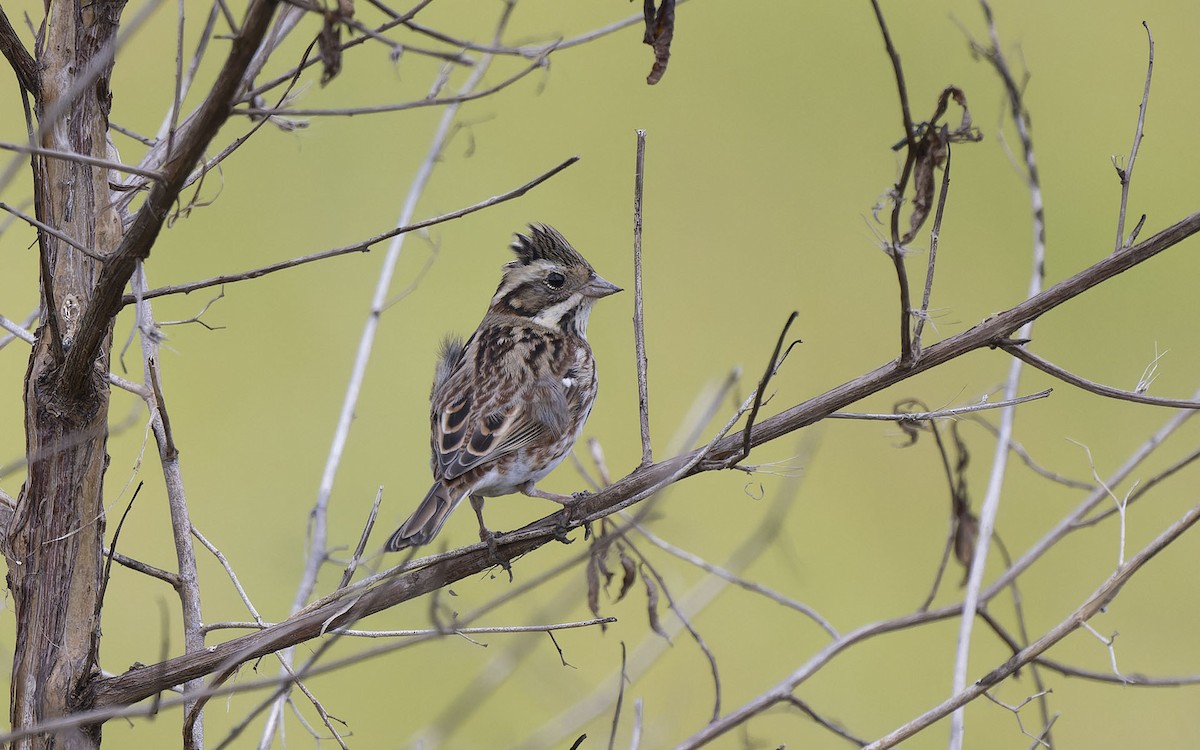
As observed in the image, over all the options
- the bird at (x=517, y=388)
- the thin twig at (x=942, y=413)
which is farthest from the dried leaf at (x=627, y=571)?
the thin twig at (x=942, y=413)

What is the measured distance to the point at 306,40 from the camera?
7035 mm

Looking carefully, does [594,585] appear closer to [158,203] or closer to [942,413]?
[942,413]

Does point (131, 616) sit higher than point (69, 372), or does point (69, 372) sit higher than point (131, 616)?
point (131, 616)

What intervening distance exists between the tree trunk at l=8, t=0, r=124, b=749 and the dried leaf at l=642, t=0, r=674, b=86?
96 centimetres

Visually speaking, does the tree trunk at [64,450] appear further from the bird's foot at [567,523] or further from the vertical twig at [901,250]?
the vertical twig at [901,250]

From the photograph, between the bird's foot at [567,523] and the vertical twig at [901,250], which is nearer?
the vertical twig at [901,250]

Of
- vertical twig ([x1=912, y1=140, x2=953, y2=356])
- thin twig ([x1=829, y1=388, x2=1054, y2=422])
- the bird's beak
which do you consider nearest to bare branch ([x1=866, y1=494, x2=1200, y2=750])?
thin twig ([x1=829, y1=388, x2=1054, y2=422])

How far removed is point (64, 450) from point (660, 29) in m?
1.28

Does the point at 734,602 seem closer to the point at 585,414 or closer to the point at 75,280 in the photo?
the point at 585,414

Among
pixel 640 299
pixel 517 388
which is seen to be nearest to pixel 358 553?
pixel 640 299

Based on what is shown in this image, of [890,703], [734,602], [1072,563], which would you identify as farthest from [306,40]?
[1072,563]

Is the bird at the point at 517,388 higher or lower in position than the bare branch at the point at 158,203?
higher

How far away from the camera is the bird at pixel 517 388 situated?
3359 mm

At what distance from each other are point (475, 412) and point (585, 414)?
368 millimetres
